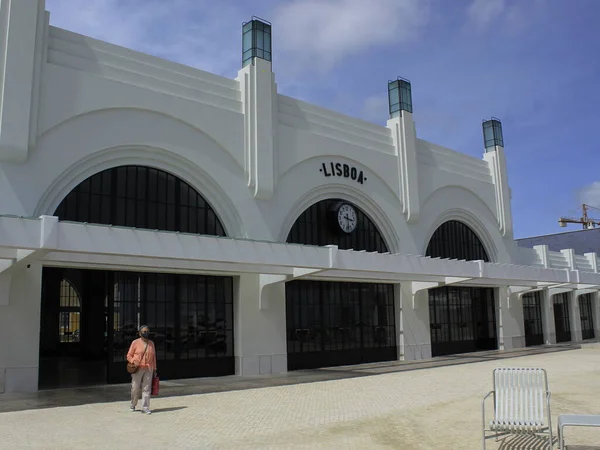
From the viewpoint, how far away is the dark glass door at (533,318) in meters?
31.2

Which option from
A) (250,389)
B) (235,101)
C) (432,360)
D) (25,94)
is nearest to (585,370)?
(432,360)

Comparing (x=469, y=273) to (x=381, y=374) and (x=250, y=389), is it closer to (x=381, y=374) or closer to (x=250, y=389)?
(x=381, y=374)

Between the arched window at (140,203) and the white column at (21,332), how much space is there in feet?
6.44

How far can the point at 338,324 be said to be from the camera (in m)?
21.5

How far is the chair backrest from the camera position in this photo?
8.05 metres

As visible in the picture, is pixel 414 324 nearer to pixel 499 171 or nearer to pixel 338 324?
pixel 338 324

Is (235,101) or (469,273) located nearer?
(235,101)

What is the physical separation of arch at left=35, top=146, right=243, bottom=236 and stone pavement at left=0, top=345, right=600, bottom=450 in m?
5.00

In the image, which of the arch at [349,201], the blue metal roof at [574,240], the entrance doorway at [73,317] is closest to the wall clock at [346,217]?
the arch at [349,201]

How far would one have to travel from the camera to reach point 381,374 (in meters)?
18.2

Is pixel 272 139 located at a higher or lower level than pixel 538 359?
higher

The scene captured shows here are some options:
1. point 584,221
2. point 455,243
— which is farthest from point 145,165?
point 584,221

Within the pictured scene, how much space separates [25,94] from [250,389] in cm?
910

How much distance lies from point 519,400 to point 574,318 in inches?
1197
